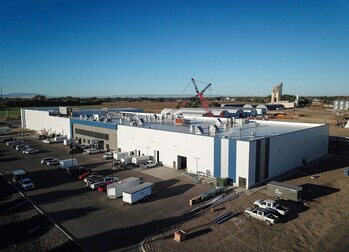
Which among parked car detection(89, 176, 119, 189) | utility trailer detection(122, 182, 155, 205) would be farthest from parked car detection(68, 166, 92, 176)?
utility trailer detection(122, 182, 155, 205)

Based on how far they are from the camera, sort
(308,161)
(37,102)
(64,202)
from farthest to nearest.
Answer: (37,102) < (308,161) < (64,202)

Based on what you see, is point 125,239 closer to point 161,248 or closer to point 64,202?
point 161,248

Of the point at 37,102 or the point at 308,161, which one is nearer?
the point at 308,161

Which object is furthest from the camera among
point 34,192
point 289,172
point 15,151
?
point 15,151

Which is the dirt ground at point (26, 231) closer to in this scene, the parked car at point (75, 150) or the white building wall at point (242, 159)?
the white building wall at point (242, 159)

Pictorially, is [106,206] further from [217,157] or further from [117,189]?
[217,157]

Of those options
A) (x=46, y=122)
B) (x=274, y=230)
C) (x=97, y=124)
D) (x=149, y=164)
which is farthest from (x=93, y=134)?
(x=274, y=230)

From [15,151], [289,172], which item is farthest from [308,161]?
[15,151]
